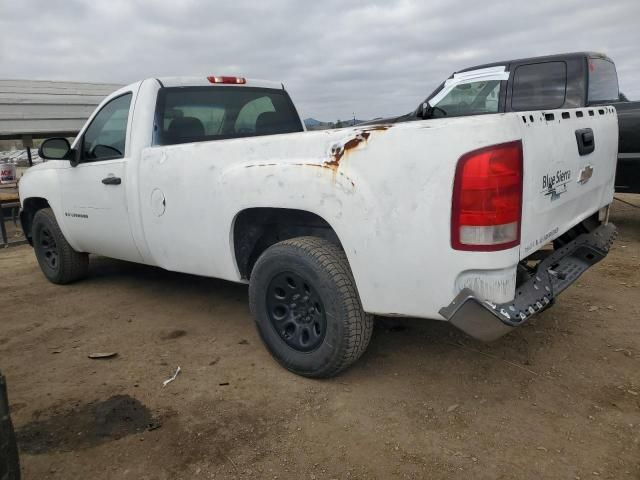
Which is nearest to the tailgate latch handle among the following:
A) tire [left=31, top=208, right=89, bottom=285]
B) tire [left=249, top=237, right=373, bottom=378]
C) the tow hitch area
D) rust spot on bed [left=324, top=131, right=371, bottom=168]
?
the tow hitch area

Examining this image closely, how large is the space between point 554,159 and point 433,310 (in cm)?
93

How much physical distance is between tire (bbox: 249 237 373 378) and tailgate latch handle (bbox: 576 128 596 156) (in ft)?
4.54

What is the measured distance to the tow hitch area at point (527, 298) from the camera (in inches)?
86.4

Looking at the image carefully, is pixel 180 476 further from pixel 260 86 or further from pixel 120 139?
pixel 260 86

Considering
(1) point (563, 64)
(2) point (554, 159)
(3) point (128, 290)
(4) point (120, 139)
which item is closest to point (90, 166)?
(4) point (120, 139)

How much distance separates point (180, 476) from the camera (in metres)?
2.16

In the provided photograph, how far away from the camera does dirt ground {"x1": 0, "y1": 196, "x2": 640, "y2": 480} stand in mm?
2209

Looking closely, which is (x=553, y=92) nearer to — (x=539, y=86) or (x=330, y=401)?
(x=539, y=86)

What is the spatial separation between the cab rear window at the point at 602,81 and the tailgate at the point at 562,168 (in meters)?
2.55

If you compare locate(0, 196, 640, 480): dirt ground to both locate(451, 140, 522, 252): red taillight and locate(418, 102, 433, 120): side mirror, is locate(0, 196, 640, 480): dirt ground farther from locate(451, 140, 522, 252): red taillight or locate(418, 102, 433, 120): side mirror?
locate(418, 102, 433, 120): side mirror

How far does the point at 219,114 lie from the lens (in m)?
4.16

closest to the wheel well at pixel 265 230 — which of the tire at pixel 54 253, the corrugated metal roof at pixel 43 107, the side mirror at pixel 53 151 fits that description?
the side mirror at pixel 53 151

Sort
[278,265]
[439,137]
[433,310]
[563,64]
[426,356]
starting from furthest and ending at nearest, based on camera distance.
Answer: [563,64] < [426,356] < [278,265] < [433,310] < [439,137]

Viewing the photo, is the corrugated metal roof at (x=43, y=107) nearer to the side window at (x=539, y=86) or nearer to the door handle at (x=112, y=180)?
the door handle at (x=112, y=180)
